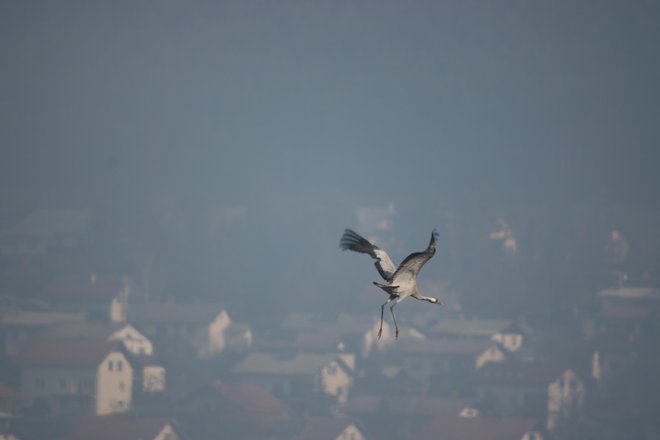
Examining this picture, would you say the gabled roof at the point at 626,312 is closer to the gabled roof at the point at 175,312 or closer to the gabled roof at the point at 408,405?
the gabled roof at the point at 175,312

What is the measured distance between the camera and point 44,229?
145 metres

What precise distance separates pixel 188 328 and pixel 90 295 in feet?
40.8

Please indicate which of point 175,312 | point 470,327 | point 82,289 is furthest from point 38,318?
point 470,327

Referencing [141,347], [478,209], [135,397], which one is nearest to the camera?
[135,397]

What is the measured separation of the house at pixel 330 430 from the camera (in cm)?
6319

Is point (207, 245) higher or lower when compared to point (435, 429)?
higher

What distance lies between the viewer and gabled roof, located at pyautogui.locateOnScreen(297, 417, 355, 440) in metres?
63.0

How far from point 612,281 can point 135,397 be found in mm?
63249

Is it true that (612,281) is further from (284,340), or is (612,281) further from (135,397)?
(135,397)

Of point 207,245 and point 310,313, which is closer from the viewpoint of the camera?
point 310,313

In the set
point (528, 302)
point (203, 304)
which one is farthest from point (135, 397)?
point (528, 302)

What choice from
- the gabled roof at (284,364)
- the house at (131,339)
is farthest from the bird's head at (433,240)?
the gabled roof at (284,364)

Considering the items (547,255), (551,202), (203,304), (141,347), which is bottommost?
(141,347)

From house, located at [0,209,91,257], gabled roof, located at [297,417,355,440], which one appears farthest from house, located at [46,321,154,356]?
house, located at [0,209,91,257]
